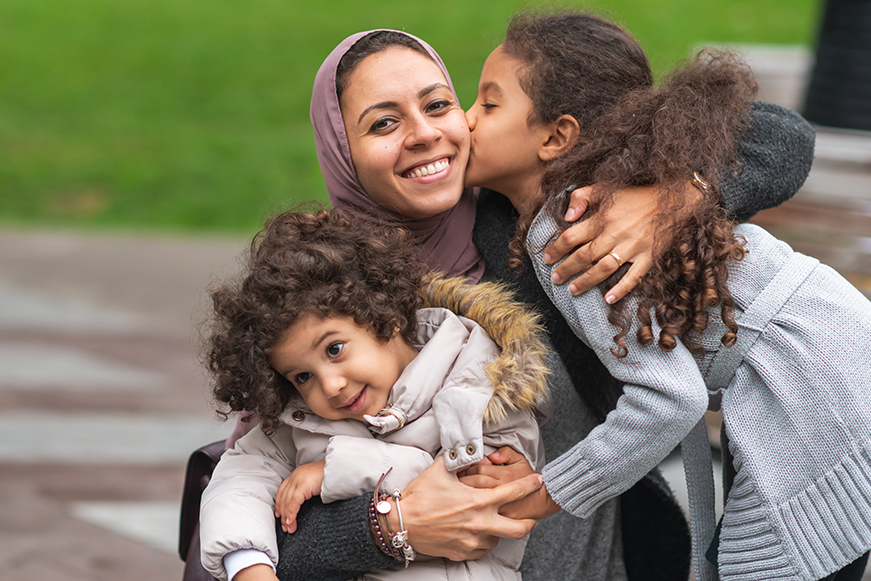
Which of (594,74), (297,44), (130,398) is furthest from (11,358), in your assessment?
(297,44)

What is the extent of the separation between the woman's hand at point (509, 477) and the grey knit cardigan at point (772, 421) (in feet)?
0.22

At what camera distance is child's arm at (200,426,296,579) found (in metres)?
1.69

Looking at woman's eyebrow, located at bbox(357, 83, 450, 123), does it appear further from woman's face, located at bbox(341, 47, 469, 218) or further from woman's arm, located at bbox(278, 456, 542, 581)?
woman's arm, located at bbox(278, 456, 542, 581)

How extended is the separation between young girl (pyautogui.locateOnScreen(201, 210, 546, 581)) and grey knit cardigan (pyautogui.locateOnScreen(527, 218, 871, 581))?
17 centimetres

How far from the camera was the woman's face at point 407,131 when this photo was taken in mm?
1930

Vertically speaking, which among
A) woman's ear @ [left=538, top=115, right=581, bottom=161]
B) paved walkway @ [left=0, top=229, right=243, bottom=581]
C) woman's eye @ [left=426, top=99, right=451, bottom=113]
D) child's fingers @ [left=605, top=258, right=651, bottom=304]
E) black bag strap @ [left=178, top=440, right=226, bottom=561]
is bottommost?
paved walkway @ [left=0, top=229, right=243, bottom=581]

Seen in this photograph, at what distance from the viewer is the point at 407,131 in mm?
1934

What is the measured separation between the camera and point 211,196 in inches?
358

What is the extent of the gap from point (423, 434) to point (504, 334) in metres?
0.26

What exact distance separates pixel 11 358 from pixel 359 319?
173 inches

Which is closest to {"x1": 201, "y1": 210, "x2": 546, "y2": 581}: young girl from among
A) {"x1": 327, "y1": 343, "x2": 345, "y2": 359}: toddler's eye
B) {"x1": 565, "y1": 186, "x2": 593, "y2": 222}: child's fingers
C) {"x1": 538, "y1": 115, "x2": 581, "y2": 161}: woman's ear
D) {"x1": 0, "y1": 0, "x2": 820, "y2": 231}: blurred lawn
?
{"x1": 327, "y1": 343, "x2": 345, "y2": 359}: toddler's eye

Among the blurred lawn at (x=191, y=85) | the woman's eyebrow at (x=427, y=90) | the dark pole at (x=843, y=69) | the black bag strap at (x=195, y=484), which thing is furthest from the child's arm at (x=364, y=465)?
the blurred lawn at (x=191, y=85)

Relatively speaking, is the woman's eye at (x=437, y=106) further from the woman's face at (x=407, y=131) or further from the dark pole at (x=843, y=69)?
the dark pole at (x=843, y=69)

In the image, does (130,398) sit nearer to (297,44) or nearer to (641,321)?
(641,321)
